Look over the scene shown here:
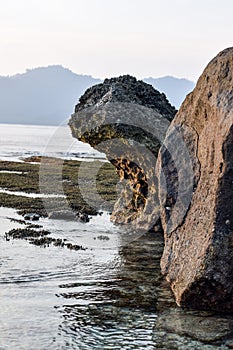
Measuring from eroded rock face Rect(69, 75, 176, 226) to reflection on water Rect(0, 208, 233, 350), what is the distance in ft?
20.0

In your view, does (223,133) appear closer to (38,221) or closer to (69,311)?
(69,311)

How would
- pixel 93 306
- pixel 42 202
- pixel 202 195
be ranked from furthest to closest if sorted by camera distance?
pixel 42 202, pixel 202 195, pixel 93 306

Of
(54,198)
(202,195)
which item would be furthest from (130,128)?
(202,195)

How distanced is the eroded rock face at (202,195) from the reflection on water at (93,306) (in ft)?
2.21

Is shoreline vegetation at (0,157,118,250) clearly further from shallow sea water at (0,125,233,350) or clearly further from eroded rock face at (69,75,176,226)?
eroded rock face at (69,75,176,226)

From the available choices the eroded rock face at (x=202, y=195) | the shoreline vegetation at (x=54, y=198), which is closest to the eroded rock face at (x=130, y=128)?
the shoreline vegetation at (x=54, y=198)

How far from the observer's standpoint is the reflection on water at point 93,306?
11.4 metres

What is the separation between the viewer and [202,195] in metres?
13.7

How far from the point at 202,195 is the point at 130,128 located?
1137 centimetres

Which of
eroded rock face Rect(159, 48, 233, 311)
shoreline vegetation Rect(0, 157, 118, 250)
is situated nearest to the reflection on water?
eroded rock face Rect(159, 48, 233, 311)

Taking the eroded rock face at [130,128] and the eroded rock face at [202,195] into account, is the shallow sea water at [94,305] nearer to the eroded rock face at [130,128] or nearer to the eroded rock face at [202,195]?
the eroded rock face at [202,195]

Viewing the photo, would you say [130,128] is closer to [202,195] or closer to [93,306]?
[202,195]

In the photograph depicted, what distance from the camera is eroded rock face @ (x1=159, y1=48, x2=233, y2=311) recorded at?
41.5 ft

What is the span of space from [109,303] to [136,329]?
1846 mm
